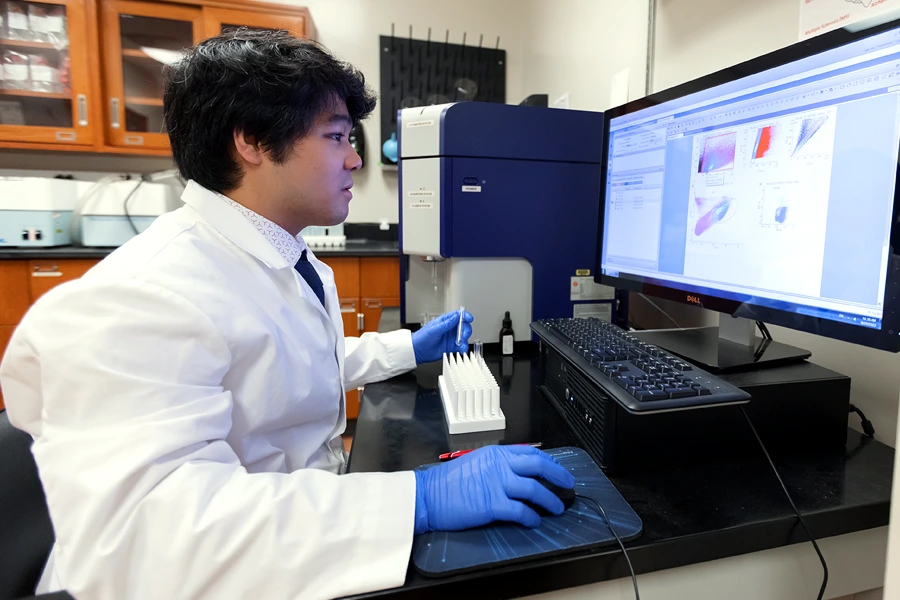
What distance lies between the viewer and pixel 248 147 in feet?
2.30

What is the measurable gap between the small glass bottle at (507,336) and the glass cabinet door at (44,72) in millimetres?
2302

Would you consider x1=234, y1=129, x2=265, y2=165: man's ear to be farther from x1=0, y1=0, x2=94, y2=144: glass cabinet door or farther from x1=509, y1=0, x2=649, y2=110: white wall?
x1=0, y1=0, x2=94, y2=144: glass cabinet door

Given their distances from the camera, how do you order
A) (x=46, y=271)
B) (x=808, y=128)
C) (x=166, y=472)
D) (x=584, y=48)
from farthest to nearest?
(x=46, y=271) < (x=584, y=48) < (x=808, y=128) < (x=166, y=472)

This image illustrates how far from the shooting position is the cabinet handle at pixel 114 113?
2248 mm

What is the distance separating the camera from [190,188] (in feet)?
2.39

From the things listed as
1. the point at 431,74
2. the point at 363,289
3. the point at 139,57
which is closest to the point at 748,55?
the point at 363,289

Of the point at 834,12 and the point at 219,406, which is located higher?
the point at 834,12

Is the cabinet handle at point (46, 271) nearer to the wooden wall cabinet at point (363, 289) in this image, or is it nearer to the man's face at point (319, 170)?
the wooden wall cabinet at point (363, 289)

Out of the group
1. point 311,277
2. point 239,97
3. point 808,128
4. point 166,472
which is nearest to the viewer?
point 166,472

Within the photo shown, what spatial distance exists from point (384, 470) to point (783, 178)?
2.05 ft

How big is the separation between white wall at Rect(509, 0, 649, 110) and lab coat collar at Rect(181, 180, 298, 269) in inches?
49.0

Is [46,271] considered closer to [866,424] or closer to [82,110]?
[82,110]

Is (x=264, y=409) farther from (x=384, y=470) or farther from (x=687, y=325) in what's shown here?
(x=687, y=325)

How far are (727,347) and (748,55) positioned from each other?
67cm
